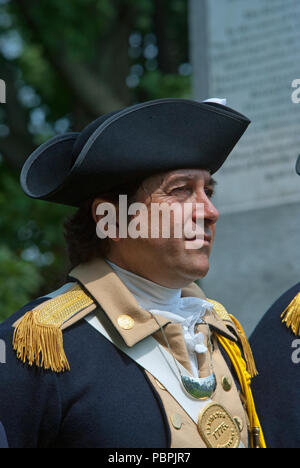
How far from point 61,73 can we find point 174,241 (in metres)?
7.64

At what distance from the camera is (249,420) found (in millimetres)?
3035

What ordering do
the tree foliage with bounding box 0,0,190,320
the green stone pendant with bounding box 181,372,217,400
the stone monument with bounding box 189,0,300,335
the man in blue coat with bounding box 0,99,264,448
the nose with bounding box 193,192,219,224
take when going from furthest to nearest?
the tree foliage with bounding box 0,0,190,320, the stone monument with bounding box 189,0,300,335, the nose with bounding box 193,192,219,224, the green stone pendant with bounding box 181,372,217,400, the man in blue coat with bounding box 0,99,264,448

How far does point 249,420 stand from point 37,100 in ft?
32.4

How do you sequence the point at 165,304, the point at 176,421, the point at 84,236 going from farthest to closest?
the point at 84,236, the point at 165,304, the point at 176,421

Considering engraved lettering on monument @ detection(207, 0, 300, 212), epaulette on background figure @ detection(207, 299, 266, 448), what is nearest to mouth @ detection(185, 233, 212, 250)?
epaulette on background figure @ detection(207, 299, 266, 448)

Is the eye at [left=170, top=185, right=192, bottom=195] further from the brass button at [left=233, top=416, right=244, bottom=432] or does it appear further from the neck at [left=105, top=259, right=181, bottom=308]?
the brass button at [left=233, top=416, right=244, bottom=432]

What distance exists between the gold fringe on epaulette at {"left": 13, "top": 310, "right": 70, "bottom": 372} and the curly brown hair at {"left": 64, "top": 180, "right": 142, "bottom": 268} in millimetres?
410

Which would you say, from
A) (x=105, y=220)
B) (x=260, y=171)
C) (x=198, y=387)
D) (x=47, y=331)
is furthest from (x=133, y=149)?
(x=260, y=171)

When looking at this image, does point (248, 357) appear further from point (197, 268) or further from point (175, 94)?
point (175, 94)

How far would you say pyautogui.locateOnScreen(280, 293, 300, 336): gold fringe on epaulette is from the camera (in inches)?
124

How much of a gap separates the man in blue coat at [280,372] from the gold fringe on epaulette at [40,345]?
842 millimetres

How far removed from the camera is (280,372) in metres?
3.17

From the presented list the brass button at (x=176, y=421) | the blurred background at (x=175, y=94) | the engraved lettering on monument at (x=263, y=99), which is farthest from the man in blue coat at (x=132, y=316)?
the engraved lettering on monument at (x=263, y=99)
